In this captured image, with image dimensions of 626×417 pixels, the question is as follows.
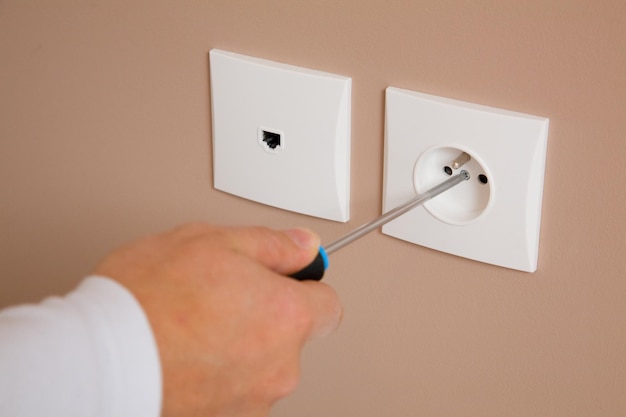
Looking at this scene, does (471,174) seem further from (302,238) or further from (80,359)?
(80,359)

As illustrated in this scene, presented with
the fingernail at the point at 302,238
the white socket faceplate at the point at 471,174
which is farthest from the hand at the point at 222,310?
the white socket faceplate at the point at 471,174

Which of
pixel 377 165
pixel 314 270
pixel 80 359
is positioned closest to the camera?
pixel 80 359

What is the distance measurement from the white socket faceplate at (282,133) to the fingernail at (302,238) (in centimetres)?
15

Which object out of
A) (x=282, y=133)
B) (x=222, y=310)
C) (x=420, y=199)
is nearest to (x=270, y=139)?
(x=282, y=133)

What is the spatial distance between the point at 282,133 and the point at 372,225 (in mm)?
125

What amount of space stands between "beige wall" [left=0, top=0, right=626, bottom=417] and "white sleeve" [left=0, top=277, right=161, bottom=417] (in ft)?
0.88

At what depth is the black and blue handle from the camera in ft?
1.81

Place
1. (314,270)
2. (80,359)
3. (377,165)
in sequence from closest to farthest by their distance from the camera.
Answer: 1. (80,359)
2. (314,270)
3. (377,165)

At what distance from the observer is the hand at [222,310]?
0.48m

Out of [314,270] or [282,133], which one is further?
[282,133]

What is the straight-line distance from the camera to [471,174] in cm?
64

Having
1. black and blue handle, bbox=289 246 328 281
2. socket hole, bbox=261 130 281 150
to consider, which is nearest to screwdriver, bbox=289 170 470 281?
black and blue handle, bbox=289 246 328 281

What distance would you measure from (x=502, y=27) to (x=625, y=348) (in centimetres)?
21

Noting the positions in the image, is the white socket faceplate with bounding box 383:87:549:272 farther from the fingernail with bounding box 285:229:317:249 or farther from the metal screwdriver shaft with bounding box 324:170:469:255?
the fingernail with bounding box 285:229:317:249
